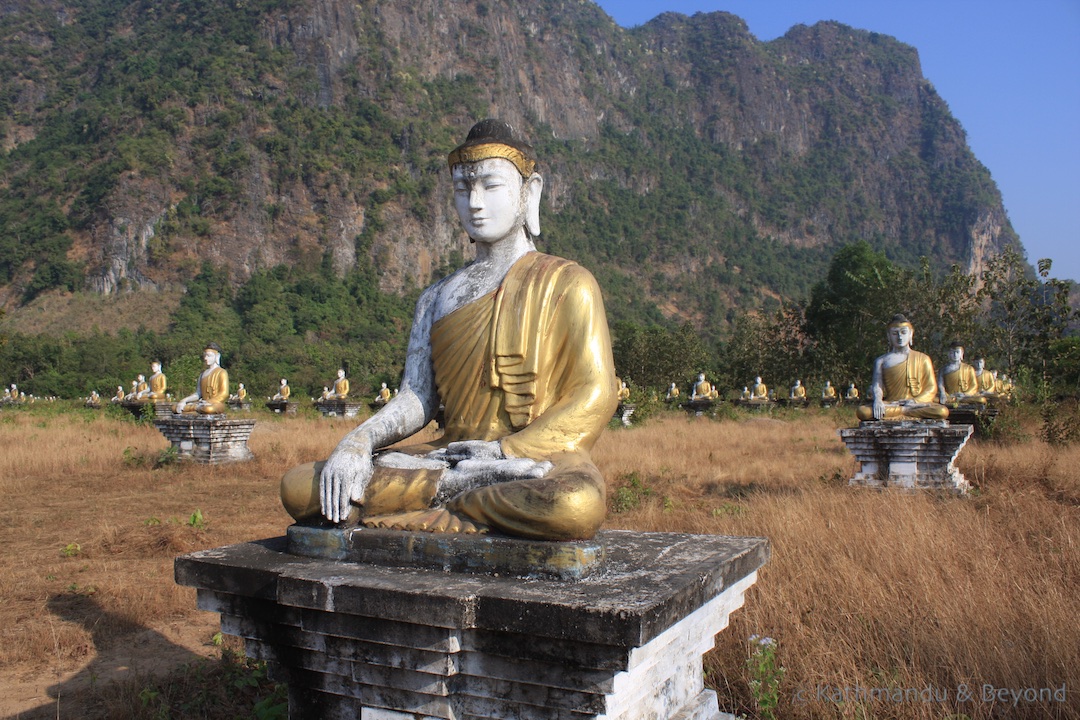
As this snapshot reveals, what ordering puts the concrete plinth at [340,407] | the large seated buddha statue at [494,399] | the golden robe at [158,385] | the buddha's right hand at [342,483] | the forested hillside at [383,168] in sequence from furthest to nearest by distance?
the forested hillside at [383,168] → the concrete plinth at [340,407] → the golden robe at [158,385] → the buddha's right hand at [342,483] → the large seated buddha statue at [494,399]

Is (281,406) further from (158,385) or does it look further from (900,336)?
(900,336)

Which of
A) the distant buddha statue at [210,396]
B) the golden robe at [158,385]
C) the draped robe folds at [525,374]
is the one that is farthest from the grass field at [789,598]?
the golden robe at [158,385]

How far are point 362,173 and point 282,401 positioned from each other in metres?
60.4

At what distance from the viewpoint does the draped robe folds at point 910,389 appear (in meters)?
9.80

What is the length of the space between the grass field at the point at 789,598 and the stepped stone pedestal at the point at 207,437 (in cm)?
232

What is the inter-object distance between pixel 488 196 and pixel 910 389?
27.2 feet

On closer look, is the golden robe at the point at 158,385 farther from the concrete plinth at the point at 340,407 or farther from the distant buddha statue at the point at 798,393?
the distant buddha statue at the point at 798,393

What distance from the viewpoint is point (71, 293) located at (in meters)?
66.2

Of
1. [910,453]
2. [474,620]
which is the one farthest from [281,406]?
[474,620]

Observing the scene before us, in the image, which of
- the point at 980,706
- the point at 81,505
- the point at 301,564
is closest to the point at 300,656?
the point at 301,564

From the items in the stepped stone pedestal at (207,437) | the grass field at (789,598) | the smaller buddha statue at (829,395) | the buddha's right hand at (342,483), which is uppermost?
the buddha's right hand at (342,483)

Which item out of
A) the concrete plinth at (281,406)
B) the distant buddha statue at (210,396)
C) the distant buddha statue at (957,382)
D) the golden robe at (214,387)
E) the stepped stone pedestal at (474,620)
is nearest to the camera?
the stepped stone pedestal at (474,620)

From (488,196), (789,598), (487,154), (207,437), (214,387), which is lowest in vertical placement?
(789,598)

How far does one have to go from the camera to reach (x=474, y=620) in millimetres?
2350
